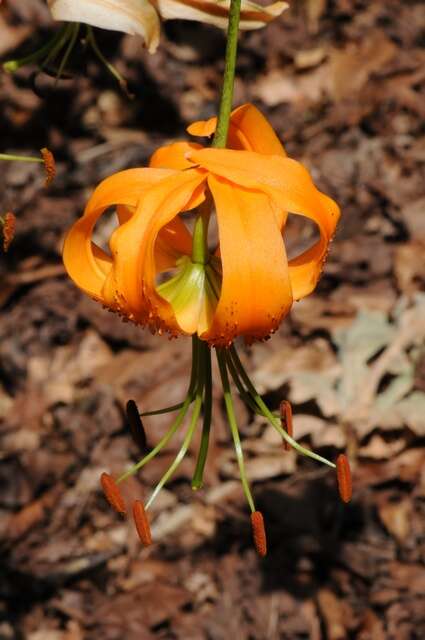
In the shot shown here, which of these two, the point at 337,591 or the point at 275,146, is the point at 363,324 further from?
the point at 275,146

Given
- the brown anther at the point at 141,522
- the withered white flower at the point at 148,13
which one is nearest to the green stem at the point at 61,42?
the withered white flower at the point at 148,13

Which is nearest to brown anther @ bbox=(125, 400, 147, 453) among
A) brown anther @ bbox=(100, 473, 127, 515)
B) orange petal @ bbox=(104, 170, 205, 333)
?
brown anther @ bbox=(100, 473, 127, 515)

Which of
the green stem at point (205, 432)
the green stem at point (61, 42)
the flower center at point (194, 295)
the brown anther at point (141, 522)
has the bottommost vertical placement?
the brown anther at point (141, 522)

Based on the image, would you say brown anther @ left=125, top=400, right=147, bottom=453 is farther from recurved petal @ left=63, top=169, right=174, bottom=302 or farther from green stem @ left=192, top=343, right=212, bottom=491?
recurved petal @ left=63, top=169, right=174, bottom=302

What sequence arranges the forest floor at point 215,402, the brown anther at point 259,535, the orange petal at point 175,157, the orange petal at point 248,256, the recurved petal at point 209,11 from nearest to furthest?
the orange petal at point 248,256
the orange petal at point 175,157
the brown anther at point 259,535
the recurved petal at point 209,11
the forest floor at point 215,402

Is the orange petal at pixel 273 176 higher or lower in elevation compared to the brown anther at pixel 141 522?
higher

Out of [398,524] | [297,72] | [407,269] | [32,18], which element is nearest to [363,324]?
[407,269]

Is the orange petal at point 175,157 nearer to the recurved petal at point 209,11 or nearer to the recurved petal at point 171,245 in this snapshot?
the recurved petal at point 171,245
